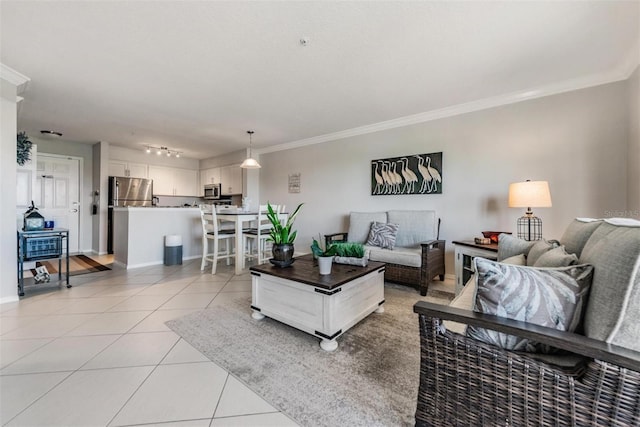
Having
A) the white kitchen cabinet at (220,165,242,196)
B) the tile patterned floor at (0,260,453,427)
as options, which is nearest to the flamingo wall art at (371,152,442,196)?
the tile patterned floor at (0,260,453,427)

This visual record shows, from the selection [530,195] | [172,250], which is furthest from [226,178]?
[530,195]

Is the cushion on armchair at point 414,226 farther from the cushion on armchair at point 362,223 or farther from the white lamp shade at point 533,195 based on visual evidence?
the white lamp shade at point 533,195

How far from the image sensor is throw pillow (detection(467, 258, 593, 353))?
33.7 inches

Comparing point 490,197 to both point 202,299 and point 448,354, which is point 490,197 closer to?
point 448,354

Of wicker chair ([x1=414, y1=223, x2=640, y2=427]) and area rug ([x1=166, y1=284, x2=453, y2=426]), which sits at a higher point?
wicker chair ([x1=414, y1=223, x2=640, y2=427])

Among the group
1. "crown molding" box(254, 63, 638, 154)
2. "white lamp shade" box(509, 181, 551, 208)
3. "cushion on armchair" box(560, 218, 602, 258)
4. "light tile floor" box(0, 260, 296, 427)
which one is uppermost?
"crown molding" box(254, 63, 638, 154)

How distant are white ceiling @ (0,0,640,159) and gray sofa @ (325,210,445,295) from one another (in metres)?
1.47

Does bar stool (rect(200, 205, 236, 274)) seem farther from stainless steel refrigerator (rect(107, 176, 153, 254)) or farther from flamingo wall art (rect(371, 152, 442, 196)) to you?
stainless steel refrigerator (rect(107, 176, 153, 254))

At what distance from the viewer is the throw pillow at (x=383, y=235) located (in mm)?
3440

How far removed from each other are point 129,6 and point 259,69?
3.40ft

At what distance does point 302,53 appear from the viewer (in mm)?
2240

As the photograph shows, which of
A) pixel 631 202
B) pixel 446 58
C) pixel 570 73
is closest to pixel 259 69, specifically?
pixel 446 58

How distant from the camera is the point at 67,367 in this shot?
5.15 ft

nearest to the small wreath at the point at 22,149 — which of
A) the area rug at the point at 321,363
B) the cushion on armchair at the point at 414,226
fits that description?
the area rug at the point at 321,363
